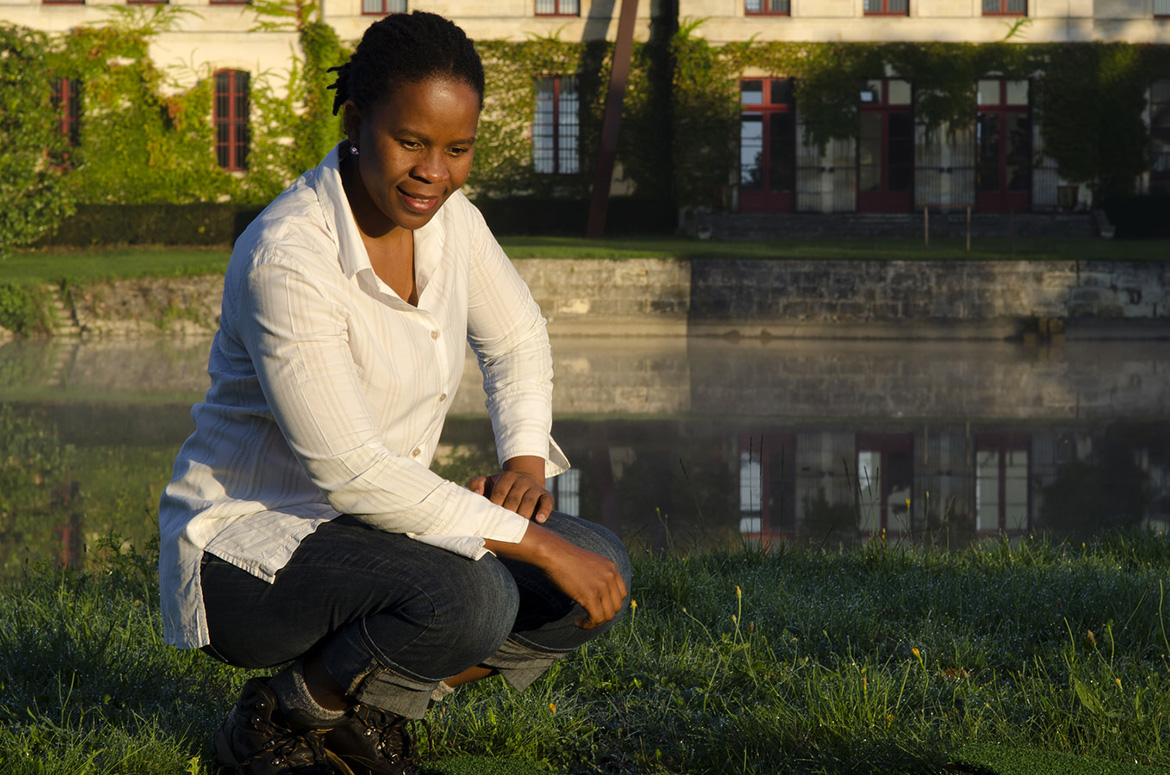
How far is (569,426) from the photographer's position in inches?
344

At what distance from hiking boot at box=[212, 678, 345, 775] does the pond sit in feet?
6.07

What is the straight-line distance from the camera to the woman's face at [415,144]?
92.6 inches

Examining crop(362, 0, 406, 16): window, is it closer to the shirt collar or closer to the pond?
the pond

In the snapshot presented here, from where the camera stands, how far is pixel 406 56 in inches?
91.4

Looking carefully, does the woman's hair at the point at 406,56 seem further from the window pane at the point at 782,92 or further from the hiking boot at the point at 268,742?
the window pane at the point at 782,92

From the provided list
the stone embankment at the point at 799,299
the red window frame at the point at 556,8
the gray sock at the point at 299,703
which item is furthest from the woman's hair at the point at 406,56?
the red window frame at the point at 556,8

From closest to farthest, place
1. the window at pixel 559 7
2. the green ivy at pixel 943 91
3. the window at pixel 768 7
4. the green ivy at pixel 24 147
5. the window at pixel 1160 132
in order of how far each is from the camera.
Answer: the green ivy at pixel 24 147 → the window at pixel 768 7 → the green ivy at pixel 943 91 → the window at pixel 1160 132 → the window at pixel 559 7

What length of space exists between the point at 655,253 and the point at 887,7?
1293cm

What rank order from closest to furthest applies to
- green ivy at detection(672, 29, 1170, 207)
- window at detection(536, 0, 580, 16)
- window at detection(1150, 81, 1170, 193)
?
green ivy at detection(672, 29, 1170, 207)
window at detection(1150, 81, 1170, 193)
window at detection(536, 0, 580, 16)

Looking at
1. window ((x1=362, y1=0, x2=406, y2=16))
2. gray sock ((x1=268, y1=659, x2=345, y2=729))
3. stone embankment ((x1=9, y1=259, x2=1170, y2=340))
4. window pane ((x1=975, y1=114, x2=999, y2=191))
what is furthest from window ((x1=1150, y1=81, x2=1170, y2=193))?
gray sock ((x1=268, y1=659, x2=345, y2=729))

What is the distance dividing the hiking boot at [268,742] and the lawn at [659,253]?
45.3 feet

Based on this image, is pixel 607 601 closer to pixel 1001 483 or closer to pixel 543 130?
pixel 1001 483

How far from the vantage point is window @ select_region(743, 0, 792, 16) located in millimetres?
26047

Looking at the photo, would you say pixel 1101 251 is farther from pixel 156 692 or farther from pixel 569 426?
pixel 156 692
